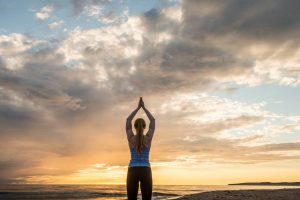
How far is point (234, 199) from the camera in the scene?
20.5 meters

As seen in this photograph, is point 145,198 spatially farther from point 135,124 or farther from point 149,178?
point 135,124

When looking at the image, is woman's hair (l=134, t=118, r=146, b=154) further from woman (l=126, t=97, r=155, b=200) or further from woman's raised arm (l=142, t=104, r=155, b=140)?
woman's raised arm (l=142, t=104, r=155, b=140)

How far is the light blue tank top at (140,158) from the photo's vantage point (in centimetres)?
691

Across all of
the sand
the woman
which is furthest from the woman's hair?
the sand

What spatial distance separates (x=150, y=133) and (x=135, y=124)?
350 mm

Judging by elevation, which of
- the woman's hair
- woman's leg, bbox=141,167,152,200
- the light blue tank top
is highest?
the woman's hair

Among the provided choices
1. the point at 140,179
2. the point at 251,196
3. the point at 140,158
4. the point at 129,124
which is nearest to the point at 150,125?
the point at 129,124

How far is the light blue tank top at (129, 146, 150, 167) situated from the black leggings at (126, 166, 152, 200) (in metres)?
0.08

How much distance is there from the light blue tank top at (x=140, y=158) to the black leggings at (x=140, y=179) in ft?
0.25

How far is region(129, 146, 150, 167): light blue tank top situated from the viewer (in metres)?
6.91

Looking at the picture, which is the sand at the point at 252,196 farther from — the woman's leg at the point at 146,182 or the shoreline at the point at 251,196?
the woman's leg at the point at 146,182

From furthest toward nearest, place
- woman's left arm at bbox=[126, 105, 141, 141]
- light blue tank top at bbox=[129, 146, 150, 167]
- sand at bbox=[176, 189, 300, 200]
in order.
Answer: sand at bbox=[176, 189, 300, 200]
woman's left arm at bbox=[126, 105, 141, 141]
light blue tank top at bbox=[129, 146, 150, 167]

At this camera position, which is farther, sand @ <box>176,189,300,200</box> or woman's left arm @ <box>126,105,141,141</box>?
sand @ <box>176,189,300,200</box>

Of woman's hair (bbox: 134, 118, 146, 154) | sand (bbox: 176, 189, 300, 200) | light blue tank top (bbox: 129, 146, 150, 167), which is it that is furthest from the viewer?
sand (bbox: 176, 189, 300, 200)
